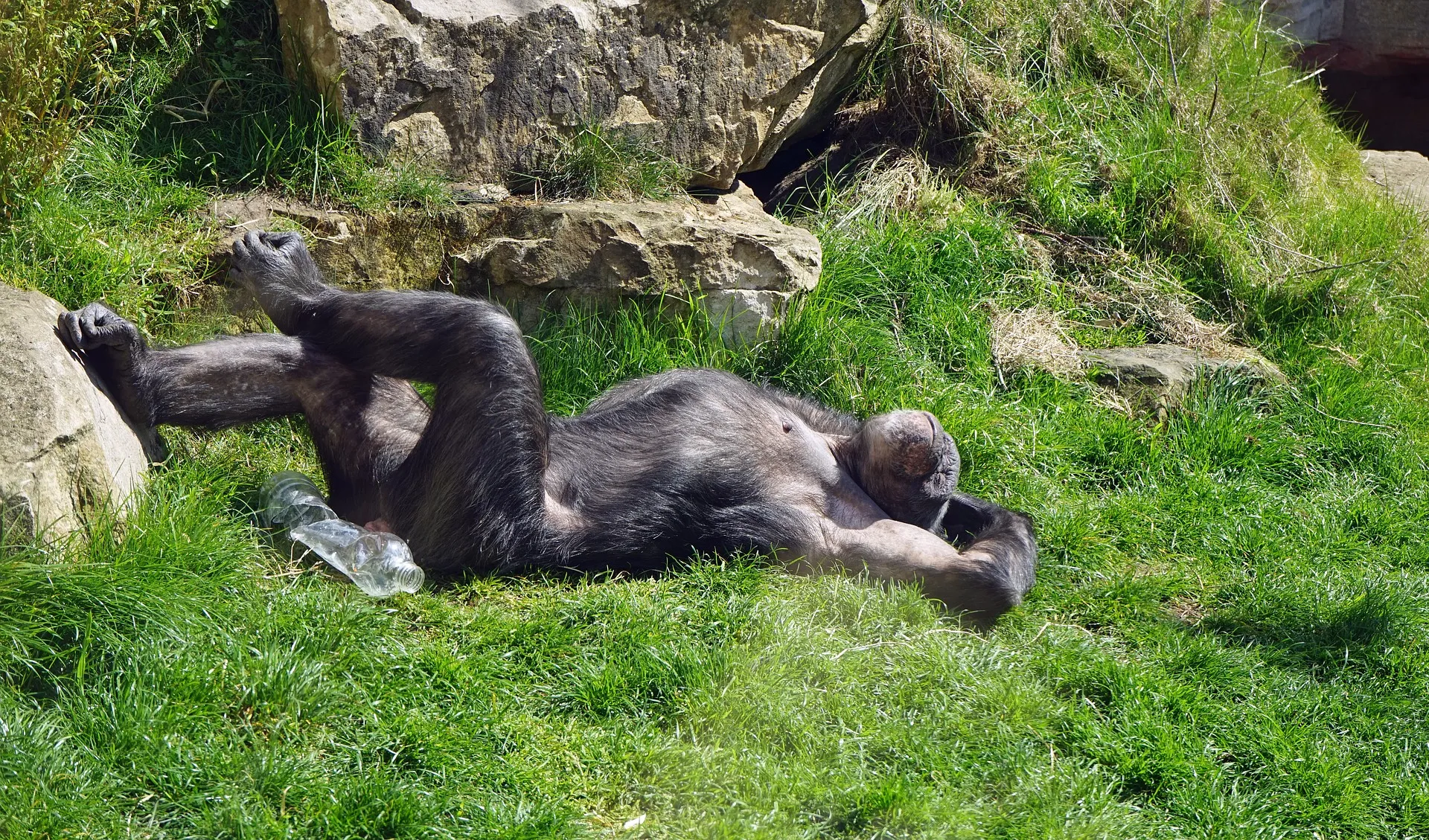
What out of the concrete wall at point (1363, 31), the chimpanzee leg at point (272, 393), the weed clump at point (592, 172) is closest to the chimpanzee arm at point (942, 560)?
the chimpanzee leg at point (272, 393)

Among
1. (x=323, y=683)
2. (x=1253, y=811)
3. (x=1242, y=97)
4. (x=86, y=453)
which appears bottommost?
(x=1253, y=811)

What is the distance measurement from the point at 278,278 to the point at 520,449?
1.16 metres

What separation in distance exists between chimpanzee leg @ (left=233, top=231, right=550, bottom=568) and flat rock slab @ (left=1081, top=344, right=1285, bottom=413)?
3279 mm

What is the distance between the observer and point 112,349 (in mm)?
3992

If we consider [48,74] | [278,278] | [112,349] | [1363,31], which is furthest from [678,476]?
[1363,31]

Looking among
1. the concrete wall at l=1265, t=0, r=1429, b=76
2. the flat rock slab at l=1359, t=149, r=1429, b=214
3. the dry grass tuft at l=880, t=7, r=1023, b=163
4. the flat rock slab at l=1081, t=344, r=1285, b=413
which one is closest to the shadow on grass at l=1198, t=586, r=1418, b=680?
the flat rock slab at l=1081, t=344, r=1285, b=413

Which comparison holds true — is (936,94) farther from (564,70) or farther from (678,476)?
(678,476)

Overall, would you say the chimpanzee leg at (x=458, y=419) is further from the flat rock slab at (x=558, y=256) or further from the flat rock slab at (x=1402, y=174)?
the flat rock slab at (x=1402, y=174)

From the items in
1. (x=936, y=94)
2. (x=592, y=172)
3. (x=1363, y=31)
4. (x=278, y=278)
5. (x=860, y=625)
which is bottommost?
(x=860, y=625)

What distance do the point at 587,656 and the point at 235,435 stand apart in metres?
1.89

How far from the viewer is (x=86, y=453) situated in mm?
3664

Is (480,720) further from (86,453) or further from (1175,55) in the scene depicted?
(1175,55)

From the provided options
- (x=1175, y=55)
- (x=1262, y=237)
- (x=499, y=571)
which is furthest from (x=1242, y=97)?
(x=499, y=571)

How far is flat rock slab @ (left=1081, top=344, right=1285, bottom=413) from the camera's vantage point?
20.5 feet
